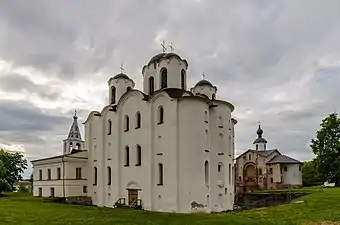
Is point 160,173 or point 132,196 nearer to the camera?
point 160,173

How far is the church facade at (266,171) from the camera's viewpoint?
2344 inches

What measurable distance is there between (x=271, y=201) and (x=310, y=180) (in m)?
35.6

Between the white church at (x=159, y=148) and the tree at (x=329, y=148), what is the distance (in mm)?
15944

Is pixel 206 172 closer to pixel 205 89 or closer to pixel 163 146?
Answer: pixel 163 146

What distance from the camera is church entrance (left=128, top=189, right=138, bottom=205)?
108 feet

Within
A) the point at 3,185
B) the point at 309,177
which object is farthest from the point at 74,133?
the point at 309,177

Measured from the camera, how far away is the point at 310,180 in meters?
68.2

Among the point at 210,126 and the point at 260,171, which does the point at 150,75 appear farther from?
the point at 260,171

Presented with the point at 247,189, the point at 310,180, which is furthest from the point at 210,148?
the point at 310,180

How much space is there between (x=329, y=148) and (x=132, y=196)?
2608 centimetres

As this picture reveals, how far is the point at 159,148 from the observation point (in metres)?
31.6

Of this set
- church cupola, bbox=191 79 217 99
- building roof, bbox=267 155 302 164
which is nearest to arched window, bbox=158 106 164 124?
church cupola, bbox=191 79 217 99

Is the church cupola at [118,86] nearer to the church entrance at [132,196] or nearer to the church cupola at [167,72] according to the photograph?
the church cupola at [167,72]

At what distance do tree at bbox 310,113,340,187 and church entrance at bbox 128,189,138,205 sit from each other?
2521cm
